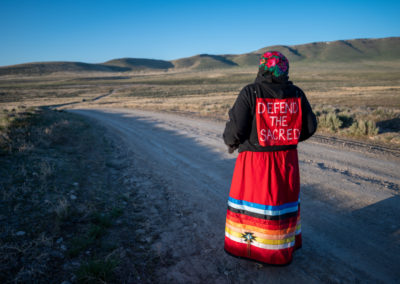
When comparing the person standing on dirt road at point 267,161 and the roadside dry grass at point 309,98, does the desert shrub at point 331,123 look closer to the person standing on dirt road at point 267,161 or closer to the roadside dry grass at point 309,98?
the roadside dry grass at point 309,98

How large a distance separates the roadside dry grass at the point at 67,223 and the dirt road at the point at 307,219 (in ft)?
1.19

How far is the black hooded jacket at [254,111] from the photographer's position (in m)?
2.36

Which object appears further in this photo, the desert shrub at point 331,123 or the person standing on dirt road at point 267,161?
the desert shrub at point 331,123

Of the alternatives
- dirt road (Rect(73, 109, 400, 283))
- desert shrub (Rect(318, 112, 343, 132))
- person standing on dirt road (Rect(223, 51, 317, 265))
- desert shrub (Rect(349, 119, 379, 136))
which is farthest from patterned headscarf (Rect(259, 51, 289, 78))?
desert shrub (Rect(318, 112, 343, 132))

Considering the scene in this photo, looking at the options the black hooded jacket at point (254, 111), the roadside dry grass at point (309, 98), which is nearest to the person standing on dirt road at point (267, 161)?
the black hooded jacket at point (254, 111)

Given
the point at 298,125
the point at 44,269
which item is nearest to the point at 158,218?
the point at 44,269

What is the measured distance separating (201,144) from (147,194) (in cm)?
413

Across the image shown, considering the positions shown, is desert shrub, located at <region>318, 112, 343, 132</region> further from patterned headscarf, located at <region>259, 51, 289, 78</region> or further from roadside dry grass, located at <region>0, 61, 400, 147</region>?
patterned headscarf, located at <region>259, 51, 289, 78</region>

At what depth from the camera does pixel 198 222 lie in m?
3.65

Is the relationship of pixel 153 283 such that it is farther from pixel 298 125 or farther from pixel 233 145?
pixel 298 125

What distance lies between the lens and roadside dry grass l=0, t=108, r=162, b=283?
2.56m

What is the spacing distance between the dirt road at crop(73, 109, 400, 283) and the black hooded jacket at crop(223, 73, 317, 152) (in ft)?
4.45

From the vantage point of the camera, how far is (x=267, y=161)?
8.15 feet

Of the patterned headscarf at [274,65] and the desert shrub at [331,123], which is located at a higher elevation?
the patterned headscarf at [274,65]
